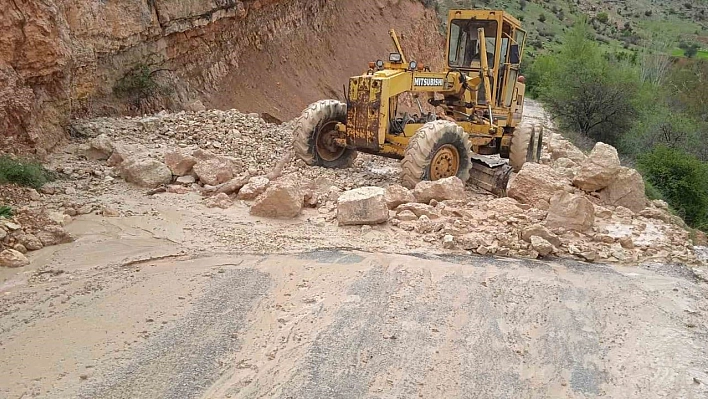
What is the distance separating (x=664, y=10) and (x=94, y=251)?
8504cm

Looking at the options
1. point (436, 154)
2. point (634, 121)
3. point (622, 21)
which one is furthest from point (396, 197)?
point (622, 21)

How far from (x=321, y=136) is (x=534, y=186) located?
3.61 meters

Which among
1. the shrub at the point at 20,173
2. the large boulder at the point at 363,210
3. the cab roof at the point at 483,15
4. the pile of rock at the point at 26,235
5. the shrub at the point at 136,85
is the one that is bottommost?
the pile of rock at the point at 26,235

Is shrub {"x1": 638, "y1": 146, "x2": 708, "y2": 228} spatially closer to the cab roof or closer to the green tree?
the cab roof

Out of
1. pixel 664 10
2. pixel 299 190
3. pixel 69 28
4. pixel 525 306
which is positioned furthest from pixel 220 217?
pixel 664 10

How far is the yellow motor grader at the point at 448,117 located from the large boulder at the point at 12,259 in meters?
4.90

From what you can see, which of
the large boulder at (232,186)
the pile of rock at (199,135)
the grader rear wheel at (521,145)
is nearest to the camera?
the large boulder at (232,186)

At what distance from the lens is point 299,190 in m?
7.86

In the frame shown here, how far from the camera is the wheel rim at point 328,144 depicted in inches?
400

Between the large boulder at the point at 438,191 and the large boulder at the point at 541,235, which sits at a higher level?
the large boulder at the point at 438,191

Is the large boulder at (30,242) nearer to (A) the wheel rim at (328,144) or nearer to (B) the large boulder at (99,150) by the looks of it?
(B) the large boulder at (99,150)

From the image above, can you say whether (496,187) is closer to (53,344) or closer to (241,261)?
(241,261)

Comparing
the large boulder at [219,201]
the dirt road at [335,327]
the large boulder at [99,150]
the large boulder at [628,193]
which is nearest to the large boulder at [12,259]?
the dirt road at [335,327]

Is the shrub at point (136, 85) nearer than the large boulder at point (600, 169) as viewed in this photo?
No
